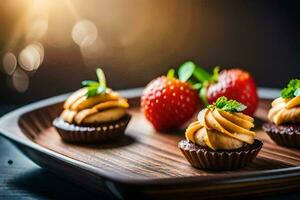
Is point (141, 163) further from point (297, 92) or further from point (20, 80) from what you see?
point (20, 80)

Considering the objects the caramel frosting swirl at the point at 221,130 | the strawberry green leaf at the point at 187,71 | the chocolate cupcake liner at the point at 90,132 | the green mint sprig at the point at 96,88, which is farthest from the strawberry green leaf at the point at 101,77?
the caramel frosting swirl at the point at 221,130

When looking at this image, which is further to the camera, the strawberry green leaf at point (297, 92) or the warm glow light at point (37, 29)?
the warm glow light at point (37, 29)

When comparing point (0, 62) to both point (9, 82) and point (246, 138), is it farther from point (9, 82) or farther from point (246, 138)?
point (246, 138)

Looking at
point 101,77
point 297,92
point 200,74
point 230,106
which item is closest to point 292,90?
point 297,92

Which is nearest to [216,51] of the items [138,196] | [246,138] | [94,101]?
[94,101]

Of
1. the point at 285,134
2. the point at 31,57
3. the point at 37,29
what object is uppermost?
the point at 37,29

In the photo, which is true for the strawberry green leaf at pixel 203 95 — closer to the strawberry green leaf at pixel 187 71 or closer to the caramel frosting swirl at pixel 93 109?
the strawberry green leaf at pixel 187 71
